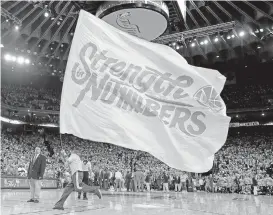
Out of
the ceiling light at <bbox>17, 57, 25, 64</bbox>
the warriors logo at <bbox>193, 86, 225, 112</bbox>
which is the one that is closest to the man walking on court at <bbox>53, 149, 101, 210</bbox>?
the warriors logo at <bbox>193, 86, 225, 112</bbox>

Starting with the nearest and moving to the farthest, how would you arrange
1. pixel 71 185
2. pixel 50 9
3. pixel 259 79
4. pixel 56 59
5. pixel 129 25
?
pixel 71 185 < pixel 129 25 < pixel 50 9 < pixel 56 59 < pixel 259 79

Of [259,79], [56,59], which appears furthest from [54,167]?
[259,79]

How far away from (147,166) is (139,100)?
95.5 feet

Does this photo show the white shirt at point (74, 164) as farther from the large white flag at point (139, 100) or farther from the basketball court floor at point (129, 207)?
the large white flag at point (139, 100)

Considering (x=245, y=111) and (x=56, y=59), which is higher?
(x=56, y=59)

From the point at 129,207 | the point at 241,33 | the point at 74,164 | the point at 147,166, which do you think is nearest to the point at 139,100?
the point at 74,164

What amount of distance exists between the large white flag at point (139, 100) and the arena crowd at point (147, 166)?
56.9 ft

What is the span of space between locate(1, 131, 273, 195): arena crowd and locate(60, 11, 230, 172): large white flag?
56.9ft

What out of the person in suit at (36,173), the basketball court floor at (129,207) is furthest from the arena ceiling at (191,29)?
the basketball court floor at (129,207)

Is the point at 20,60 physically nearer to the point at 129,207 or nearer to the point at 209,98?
the point at 129,207

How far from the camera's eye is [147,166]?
33062 mm

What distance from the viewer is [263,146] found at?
34438mm

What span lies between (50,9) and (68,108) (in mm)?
17257

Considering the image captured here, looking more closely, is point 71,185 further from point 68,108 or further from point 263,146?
point 263,146
